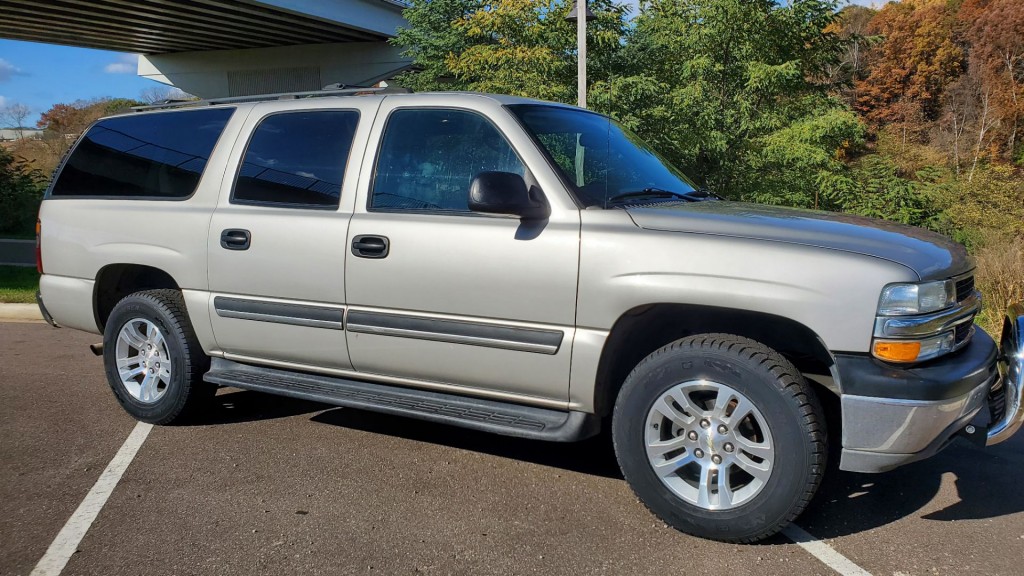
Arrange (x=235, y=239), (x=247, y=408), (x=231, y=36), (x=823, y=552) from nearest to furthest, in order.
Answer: (x=823, y=552) < (x=235, y=239) < (x=247, y=408) < (x=231, y=36)

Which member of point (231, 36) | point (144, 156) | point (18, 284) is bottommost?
point (18, 284)

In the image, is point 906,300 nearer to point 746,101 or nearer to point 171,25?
point 746,101

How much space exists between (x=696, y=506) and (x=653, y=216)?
1.26 meters

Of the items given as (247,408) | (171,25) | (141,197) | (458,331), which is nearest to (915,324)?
(458,331)

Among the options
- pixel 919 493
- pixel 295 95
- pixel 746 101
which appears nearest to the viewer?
pixel 919 493

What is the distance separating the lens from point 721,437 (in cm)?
337

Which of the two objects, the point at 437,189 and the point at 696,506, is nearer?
the point at 696,506

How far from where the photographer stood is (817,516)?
12.1 feet

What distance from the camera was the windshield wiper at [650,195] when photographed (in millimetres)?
3900

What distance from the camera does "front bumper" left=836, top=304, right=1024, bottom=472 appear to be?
3.04 m

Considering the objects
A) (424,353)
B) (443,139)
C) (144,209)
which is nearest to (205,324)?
(144,209)

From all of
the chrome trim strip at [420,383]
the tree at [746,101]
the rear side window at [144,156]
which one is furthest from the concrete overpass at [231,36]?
the chrome trim strip at [420,383]

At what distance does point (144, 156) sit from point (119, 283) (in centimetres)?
85

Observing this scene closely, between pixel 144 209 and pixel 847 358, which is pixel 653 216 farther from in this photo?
pixel 144 209
